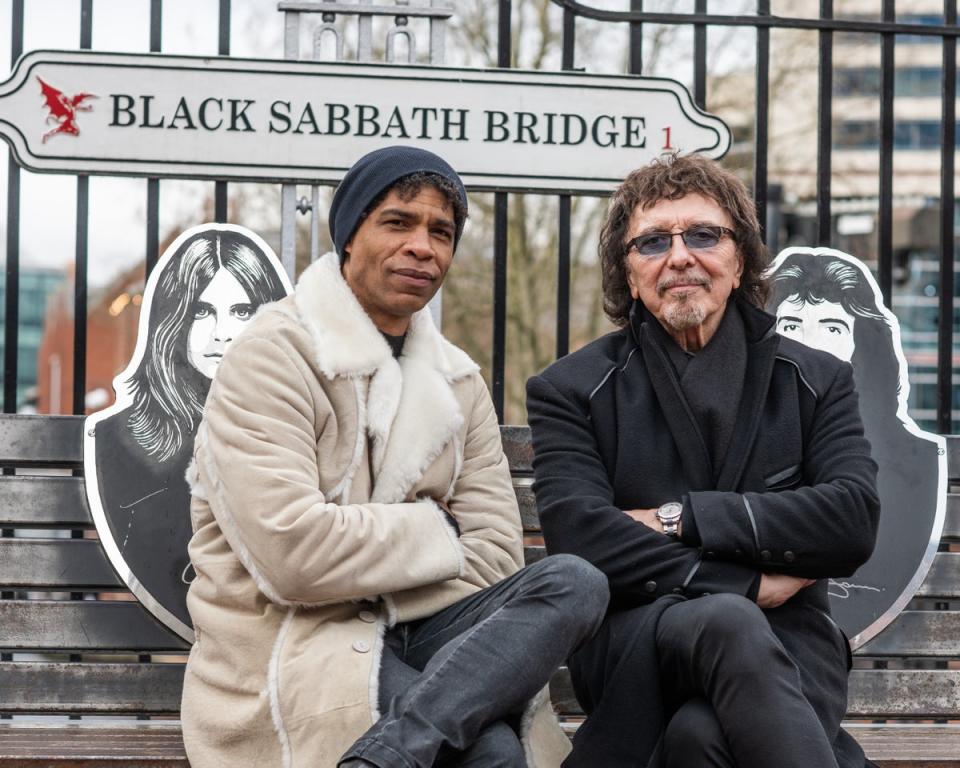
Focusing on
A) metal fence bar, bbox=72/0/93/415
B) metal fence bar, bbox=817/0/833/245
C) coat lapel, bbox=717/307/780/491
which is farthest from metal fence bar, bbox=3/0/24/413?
metal fence bar, bbox=817/0/833/245

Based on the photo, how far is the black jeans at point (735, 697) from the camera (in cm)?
247

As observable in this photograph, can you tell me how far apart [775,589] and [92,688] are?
Answer: 5.45ft

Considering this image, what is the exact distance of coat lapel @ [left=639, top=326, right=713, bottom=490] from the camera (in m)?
3.00

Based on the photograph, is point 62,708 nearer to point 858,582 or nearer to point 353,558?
point 353,558

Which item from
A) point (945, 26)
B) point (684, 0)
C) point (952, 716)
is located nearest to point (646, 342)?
point (952, 716)

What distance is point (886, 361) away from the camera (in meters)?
3.75

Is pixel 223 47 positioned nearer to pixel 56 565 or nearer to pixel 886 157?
pixel 56 565

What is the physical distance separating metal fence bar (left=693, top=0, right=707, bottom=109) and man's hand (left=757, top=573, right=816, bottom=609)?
158 centimetres

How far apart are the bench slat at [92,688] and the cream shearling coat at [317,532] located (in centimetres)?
55

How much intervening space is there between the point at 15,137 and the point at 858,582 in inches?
96.6

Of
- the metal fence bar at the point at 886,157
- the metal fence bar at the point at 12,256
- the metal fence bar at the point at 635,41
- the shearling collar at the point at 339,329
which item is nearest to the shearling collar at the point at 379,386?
the shearling collar at the point at 339,329

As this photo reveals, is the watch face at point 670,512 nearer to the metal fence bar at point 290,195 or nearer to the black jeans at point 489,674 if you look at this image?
the black jeans at point 489,674

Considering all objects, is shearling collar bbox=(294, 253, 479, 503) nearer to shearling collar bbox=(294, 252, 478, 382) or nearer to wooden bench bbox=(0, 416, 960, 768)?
shearling collar bbox=(294, 252, 478, 382)

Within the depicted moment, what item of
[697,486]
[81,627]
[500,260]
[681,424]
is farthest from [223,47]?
[697,486]
